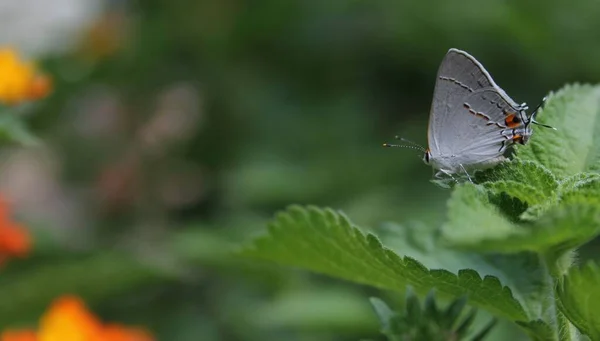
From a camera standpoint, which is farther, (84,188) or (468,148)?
(84,188)

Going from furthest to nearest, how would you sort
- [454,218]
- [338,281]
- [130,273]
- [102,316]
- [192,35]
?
[192,35] → [102,316] → [338,281] → [130,273] → [454,218]

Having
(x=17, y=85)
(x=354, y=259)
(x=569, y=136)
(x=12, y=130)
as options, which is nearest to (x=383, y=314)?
(x=354, y=259)

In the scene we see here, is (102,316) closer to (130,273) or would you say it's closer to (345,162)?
(130,273)

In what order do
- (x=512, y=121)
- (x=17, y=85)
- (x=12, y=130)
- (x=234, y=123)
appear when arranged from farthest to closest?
(x=234, y=123)
(x=17, y=85)
(x=12, y=130)
(x=512, y=121)

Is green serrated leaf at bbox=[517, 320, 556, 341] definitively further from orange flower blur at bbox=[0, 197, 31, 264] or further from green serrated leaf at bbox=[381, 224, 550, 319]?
orange flower blur at bbox=[0, 197, 31, 264]

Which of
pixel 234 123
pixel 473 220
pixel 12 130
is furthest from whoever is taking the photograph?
pixel 234 123

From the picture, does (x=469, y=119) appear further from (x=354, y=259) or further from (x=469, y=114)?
(x=354, y=259)

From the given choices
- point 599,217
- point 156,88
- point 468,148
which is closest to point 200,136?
point 156,88
